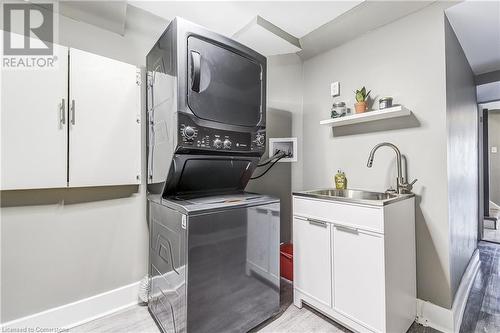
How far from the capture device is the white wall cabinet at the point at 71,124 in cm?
134

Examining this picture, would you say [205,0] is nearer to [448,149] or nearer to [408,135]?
[408,135]

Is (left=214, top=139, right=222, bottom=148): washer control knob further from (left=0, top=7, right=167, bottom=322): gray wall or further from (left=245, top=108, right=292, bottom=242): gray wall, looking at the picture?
(left=245, top=108, right=292, bottom=242): gray wall

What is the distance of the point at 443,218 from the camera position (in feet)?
5.34

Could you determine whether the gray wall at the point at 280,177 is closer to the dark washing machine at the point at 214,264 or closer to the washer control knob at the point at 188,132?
the dark washing machine at the point at 214,264

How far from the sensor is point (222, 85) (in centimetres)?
156

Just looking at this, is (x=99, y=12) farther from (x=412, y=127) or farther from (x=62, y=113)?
(x=412, y=127)

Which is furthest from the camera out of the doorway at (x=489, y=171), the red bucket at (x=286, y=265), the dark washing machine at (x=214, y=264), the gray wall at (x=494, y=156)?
the gray wall at (x=494, y=156)

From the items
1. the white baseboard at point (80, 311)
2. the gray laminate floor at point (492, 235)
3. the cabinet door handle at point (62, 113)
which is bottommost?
the gray laminate floor at point (492, 235)

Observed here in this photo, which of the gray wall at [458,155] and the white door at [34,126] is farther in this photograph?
the gray wall at [458,155]

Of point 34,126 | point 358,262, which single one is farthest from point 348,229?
point 34,126

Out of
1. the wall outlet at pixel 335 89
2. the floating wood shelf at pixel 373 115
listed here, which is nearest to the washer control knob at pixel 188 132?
the floating wood shelf at pixel 373 115

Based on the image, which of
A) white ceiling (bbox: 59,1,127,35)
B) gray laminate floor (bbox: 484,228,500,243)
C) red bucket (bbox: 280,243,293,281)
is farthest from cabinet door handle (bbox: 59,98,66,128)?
gray laminate floor (bbox: 484,228,500,243)

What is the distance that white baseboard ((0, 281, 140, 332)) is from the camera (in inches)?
57.6
